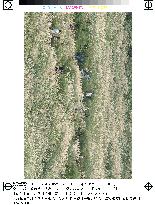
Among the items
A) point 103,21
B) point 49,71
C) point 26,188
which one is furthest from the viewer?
point 103,21

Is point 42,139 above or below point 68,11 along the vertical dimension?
below

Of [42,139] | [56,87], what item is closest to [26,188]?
[42,139]

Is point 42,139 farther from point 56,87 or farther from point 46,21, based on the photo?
point 46,21

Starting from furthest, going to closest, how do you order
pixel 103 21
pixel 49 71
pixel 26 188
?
pixel 103 21
pixel 49 71
pixel 26 188
